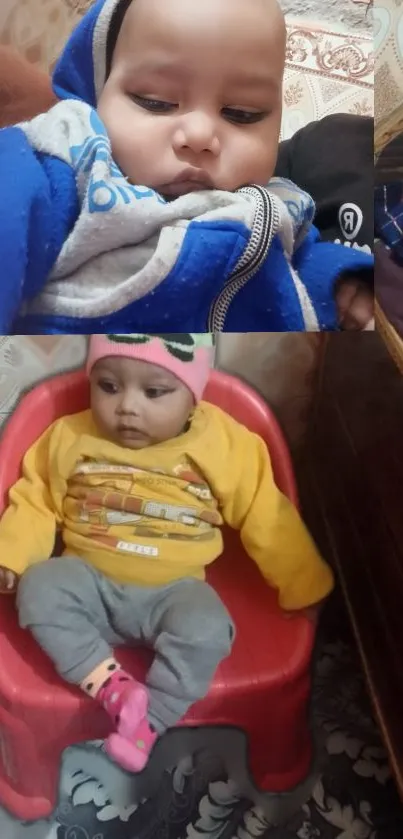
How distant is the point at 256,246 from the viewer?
2.62 ft

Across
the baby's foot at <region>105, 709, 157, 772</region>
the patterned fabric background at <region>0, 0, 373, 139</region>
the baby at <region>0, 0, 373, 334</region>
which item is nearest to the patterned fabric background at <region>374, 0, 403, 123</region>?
the patterned fabric background at <region>0, 0, 373, 139</region>

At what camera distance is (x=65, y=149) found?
77 centimetres

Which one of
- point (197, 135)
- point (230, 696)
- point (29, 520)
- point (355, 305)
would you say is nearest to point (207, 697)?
point (230, 696)

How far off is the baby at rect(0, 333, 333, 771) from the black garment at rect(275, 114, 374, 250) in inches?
7.9

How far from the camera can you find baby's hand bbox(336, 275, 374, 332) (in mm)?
859

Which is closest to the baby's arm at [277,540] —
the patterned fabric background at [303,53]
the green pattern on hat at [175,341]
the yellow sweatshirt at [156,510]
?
the yellow sweatshirt at [156,510]

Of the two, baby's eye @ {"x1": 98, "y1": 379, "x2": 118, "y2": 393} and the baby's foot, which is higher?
baby's eye @ {"x1": 98, "y1": 379, "x2": 118, "y2": 393}

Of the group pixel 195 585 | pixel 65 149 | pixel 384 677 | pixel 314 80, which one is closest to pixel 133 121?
pixel 65 149

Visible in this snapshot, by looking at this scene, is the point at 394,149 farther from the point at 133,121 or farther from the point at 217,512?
the point at 217,512

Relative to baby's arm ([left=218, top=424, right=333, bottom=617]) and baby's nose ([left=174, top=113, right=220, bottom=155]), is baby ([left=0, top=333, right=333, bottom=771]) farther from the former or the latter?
baby's nose ([left=174, top=113, right=220, bottom=155])

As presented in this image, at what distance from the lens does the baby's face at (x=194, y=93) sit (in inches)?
30.5

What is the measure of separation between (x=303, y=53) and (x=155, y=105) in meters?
0.18

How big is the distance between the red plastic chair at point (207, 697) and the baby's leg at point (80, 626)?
0.02m

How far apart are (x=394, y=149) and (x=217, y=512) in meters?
0.46
